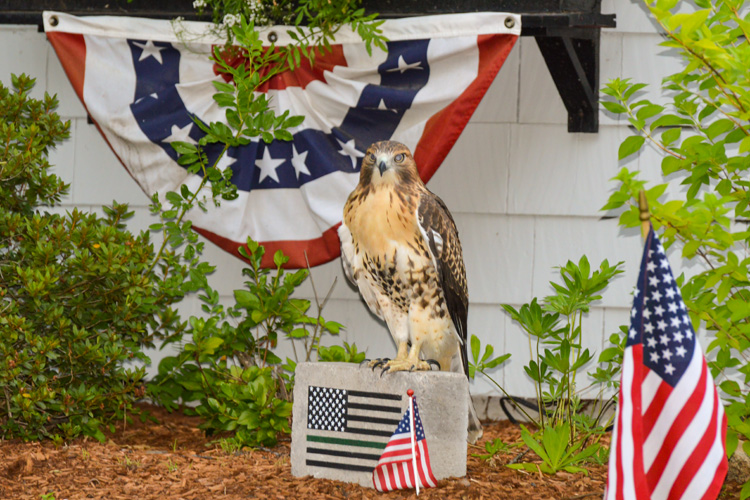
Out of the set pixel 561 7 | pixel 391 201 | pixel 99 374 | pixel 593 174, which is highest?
pixel 561 7

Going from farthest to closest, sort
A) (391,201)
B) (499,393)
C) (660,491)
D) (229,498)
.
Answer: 1. (499,393)
2. (391,201)
3. (229,498)
4. (660,491)

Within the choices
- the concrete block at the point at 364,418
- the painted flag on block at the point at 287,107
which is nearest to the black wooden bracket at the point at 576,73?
the painted flag on block at the point at 287,107

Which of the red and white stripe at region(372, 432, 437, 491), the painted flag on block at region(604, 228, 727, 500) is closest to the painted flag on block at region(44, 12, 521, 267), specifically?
the red and white stripe at region(372, 432, 437, 491)

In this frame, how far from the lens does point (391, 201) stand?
11.1 feet

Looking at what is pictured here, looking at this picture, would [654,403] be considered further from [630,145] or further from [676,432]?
[630,145]

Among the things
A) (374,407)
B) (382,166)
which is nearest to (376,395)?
(374,407)

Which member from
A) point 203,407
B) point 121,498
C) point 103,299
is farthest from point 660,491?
point 103,299

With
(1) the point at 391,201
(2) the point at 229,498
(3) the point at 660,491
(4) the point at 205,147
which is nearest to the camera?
(3) the point at 660,491

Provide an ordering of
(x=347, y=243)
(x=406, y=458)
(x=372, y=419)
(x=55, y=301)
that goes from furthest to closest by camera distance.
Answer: (x=55, y=301)
(x=347, y=243)
(x=372, y=419)
(x=406, y=458)

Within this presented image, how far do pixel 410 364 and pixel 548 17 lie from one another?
6.30 ft

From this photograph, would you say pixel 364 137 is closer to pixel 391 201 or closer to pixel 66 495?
pixel 391 201

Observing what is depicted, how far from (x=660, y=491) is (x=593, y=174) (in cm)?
296

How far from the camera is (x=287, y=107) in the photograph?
14.7 feet

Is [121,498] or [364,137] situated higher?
[364,137]
